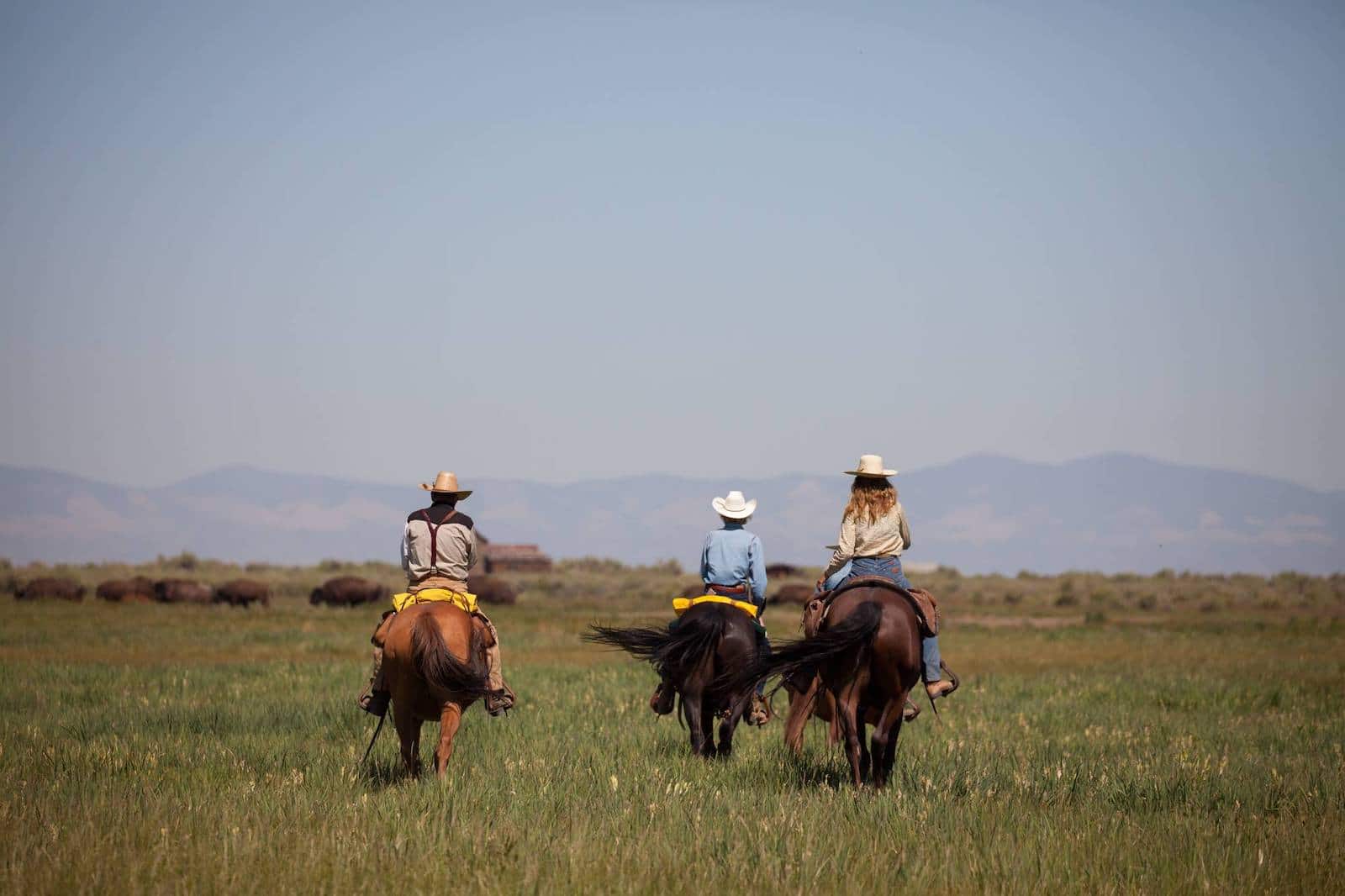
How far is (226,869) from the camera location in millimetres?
6898

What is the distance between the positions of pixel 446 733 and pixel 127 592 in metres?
44.0

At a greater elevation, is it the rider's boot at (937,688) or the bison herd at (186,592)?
the rider's boot at (937,688)

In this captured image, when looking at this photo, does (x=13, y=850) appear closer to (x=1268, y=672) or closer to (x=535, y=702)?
(x=535, y=702)

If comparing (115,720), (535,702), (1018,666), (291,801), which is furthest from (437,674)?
(1018,666)

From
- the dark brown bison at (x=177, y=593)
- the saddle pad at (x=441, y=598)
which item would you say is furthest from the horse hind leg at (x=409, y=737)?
the dark brown bison at (x=177, y=593)

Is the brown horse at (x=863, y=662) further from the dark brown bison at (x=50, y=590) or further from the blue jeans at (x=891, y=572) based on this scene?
the dark brown bison at (x=50, y=590)

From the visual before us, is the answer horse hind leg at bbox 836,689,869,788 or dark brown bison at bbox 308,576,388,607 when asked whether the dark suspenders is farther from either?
dark brown bison at bbox 308,576,388,607

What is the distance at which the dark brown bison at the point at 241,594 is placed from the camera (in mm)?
49719

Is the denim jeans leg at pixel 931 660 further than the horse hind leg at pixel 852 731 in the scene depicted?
Yes

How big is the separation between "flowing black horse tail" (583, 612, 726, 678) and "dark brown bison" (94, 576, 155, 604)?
40.9 metres

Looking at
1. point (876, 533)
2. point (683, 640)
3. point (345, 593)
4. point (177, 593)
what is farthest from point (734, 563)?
point (177, 593)

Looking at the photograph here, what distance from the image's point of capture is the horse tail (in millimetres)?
10602

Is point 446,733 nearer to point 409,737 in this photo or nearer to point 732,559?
point 409,737

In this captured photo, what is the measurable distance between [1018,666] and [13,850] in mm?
23997
